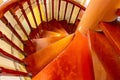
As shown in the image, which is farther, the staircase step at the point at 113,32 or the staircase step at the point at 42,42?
the staircase step at the point at 42,42

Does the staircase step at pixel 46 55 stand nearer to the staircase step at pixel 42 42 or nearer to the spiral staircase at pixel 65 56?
the spiral staircase at pixel 65 56

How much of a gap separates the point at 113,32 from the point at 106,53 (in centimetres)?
19

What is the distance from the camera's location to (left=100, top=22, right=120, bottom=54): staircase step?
1.36 m

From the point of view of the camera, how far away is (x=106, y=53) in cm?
161

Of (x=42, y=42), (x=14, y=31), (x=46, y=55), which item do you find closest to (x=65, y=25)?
(x=42, y=42)

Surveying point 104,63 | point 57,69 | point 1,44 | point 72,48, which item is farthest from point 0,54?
point 104,63

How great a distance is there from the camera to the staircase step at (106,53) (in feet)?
4.66

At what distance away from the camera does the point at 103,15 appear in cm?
161

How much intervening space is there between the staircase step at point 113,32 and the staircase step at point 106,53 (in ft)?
0.40

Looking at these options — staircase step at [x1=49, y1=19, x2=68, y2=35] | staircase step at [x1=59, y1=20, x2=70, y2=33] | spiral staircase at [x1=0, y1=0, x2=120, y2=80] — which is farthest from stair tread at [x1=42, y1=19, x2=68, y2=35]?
spiral staircase at [x1=0, y1=0, x2=120, y2=80]

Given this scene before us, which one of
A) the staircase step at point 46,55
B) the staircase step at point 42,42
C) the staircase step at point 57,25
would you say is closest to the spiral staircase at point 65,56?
the staircase step at point 46,55

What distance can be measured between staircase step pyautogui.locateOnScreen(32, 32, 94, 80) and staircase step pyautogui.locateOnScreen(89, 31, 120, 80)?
10 cm

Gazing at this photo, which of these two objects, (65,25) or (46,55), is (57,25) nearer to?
(65,25)

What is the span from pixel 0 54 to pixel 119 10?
0.98m
